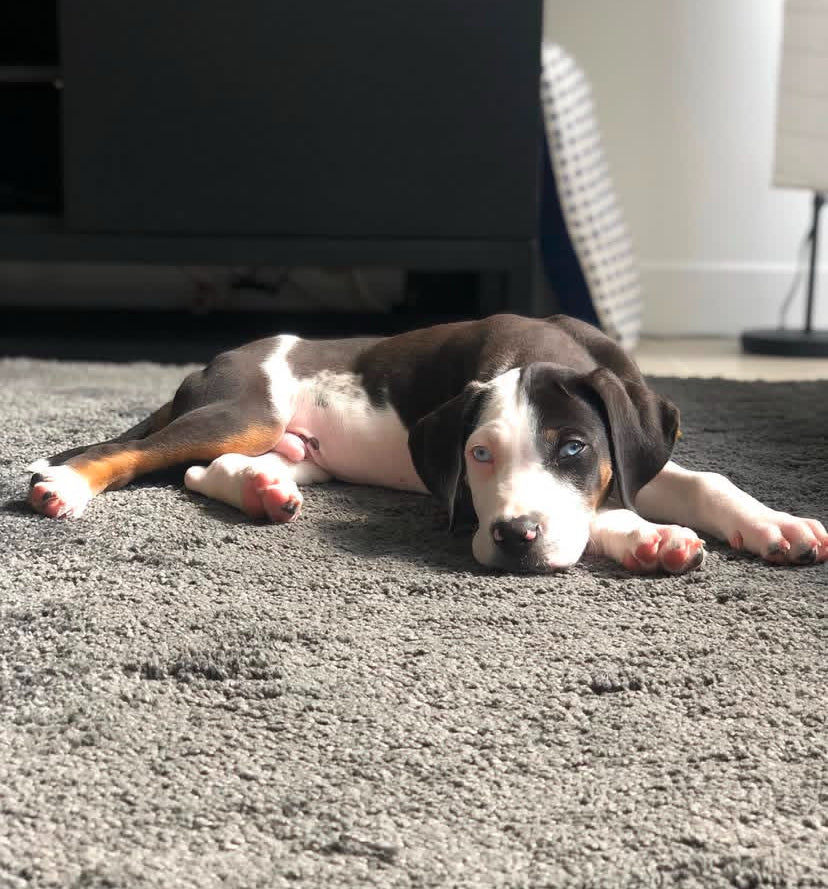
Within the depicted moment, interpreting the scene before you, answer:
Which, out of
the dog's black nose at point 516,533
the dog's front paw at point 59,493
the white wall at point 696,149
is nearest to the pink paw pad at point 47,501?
the dog's front paw at point 59,493

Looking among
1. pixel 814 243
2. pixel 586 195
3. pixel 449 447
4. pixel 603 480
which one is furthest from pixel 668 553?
pixel 814 243

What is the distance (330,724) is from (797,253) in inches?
154

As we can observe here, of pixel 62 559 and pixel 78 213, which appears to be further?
pixel 78 213

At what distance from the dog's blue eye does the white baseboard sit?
3151 millimetres

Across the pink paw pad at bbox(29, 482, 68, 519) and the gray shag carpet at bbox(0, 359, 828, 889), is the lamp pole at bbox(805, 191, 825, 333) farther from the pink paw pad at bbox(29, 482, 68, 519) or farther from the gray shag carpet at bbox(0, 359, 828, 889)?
the pink paw pad at bbox(29, 482, 68, 519)

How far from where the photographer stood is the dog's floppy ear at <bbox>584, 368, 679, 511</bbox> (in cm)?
187

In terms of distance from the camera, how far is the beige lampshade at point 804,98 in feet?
13.9

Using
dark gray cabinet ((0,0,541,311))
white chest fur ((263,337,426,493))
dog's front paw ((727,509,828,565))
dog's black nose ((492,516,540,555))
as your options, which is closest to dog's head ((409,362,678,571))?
dog's black nose ((492,516,540,555))

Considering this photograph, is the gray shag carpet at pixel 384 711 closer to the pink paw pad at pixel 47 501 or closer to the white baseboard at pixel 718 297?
the pink paw pad at pixel 47 501

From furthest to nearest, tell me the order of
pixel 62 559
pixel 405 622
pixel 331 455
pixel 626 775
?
pixel 331 455 → pixel 62 559 → pixel 405 622 → pixel 626 775

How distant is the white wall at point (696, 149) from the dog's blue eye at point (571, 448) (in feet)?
10.3

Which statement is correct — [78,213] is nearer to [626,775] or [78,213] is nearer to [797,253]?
[797,253]

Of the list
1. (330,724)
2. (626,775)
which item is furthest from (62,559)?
(626,775)

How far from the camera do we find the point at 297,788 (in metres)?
1.25
